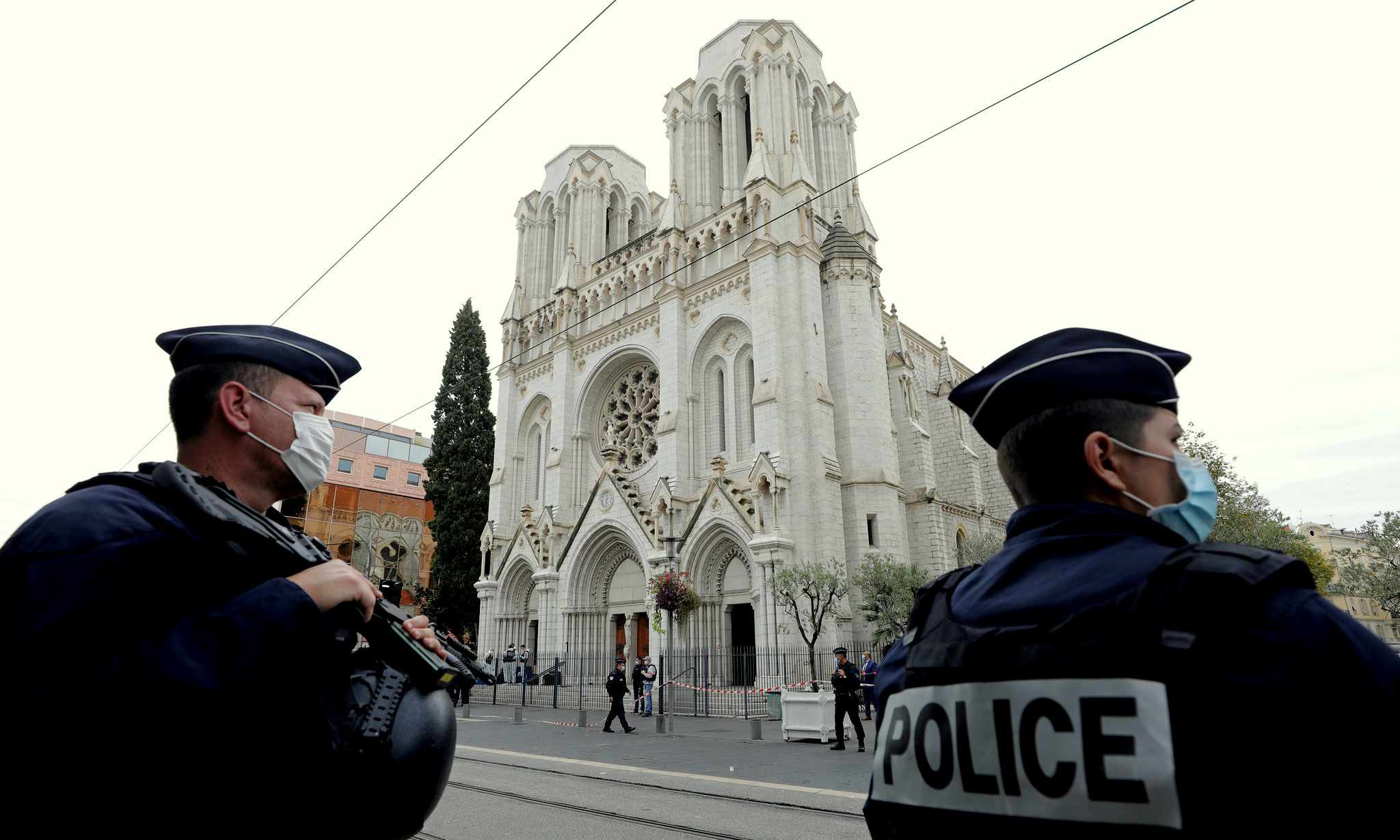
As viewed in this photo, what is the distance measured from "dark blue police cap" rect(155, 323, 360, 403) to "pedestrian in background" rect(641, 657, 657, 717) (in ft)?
57.5

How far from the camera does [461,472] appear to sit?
35188 mm

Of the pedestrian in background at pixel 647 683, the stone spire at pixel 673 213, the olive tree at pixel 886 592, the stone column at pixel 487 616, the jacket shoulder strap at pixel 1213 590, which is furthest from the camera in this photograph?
the stone column at pixel 487 616

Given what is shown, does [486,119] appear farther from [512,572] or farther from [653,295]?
[512,572]

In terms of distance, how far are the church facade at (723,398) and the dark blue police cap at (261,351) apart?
1863 centimetres

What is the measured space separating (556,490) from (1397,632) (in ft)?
233

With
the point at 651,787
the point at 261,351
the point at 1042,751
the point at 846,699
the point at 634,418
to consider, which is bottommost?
the point at 651,787

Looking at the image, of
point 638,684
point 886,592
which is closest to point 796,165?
point 886,592

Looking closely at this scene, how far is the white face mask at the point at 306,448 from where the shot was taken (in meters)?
1.95

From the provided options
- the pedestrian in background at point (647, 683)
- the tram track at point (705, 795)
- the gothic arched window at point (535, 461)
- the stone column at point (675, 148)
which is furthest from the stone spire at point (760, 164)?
the tram track at point (705, 795)

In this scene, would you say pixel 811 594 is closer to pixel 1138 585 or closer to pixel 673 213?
pixel 673 213

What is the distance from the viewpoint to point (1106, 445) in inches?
65.0

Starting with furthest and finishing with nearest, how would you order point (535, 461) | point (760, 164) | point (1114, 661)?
point (535, 461) → point (760, 164) → point (1114, 661)

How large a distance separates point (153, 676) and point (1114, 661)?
162 centimetres

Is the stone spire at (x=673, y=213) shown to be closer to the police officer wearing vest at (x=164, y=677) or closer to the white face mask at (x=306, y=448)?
the white face mask at (x=306, y=448)
